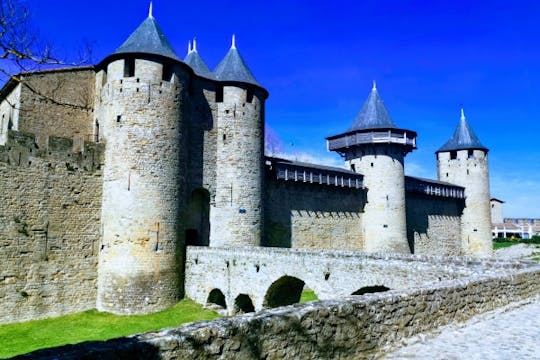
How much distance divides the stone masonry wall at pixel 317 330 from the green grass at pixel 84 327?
10.2 meters

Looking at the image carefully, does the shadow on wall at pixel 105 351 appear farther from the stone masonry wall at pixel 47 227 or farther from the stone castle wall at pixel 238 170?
the stone castle wall at pixel 238 170

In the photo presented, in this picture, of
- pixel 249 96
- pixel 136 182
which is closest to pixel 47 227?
pixel 136 182

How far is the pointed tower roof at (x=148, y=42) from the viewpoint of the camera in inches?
673

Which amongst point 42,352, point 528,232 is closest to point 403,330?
point 42,352

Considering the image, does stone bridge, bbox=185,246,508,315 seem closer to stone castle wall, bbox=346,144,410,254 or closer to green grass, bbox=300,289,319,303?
green grass, bbox=300,289,319,303

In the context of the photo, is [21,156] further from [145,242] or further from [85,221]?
[145,242]

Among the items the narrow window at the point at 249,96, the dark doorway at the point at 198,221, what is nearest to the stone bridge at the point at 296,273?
the dark doorway at the point at 198,221

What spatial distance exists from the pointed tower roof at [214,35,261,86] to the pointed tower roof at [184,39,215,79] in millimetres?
480

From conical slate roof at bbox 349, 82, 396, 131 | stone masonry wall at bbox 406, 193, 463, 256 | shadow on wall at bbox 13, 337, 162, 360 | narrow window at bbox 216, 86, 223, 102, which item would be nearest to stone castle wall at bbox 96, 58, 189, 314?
narrow window at bbox 216, 86, 223, 102

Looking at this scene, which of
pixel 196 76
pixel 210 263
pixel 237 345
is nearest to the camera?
pixel 237 345

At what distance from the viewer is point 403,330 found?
5359 millimetres

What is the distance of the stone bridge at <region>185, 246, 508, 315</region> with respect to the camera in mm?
9719

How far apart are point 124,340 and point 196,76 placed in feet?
56.8

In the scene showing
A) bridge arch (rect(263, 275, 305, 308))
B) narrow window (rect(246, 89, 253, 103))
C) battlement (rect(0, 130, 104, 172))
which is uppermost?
narrow window (rect(246, 89, 253, 103))
